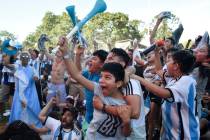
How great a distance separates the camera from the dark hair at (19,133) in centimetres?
240

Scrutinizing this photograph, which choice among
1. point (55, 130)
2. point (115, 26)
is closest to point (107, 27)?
point (115, 26)

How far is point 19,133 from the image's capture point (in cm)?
251

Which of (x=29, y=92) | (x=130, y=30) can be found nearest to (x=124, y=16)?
(x=130, y=30)

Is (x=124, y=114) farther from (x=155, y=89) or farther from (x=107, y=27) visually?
(x=107, y=27)

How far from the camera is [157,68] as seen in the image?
4.51 m

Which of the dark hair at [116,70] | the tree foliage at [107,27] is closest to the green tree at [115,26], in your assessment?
the tree foliage at [107,27]

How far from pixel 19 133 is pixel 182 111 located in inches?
64.7

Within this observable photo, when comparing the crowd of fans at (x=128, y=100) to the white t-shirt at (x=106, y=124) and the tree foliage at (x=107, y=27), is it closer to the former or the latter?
the white t-shirt at (x=106, y=124)

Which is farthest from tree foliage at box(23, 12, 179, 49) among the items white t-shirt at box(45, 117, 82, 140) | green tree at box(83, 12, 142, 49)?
white t-shirt at box(45, 117, 82, 140)

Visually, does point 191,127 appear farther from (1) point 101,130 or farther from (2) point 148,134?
(2) point 148,134

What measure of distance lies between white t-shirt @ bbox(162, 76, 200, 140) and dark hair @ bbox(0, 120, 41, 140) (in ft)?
4.55

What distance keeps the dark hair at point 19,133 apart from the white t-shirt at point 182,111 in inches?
54.6

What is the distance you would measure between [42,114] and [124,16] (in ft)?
153

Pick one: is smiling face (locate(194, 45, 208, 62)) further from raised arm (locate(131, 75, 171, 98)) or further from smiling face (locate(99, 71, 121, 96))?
smiling face (locate(99, 71, 121, 96))
